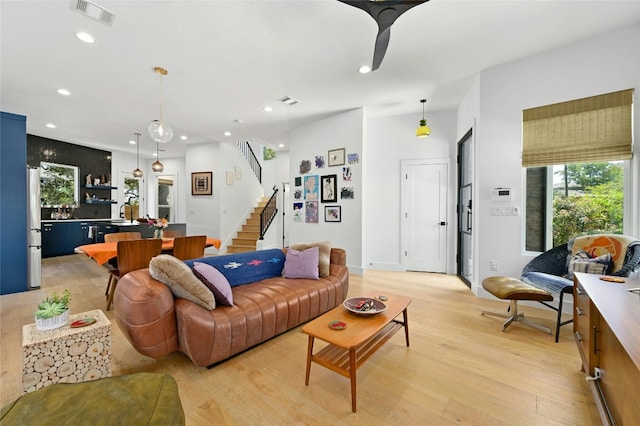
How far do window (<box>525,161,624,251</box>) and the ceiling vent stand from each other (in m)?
4.92

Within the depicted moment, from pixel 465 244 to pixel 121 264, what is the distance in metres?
5.10

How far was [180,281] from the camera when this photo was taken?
2080mm

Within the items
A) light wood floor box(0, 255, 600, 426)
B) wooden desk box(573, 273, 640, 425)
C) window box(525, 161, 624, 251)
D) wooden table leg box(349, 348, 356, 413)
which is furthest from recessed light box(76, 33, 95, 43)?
window box(525, 161, 624, 251)

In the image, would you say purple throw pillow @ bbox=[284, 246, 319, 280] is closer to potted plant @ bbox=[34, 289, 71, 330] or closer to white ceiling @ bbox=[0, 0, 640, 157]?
potted plant @ bbox=[34, 289, 71, 330]

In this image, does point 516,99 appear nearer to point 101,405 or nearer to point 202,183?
point 101,405

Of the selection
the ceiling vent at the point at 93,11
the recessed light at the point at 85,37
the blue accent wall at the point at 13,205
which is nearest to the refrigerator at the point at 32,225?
the blue accent wall at the point at 13,205

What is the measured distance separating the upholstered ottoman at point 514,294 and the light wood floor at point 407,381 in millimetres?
87

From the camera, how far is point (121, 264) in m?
3.04

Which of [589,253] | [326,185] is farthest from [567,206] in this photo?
[326,185]

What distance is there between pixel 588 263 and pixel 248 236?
6959 millimetres

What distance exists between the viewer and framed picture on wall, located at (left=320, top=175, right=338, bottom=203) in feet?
17.4

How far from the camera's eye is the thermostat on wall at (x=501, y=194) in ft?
11.5

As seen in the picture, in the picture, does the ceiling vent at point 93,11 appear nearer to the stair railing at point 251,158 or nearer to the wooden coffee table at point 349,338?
the wooden coffee table at point 349,338

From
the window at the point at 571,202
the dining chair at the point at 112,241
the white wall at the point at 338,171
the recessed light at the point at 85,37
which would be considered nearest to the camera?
the recessed light at the point at 85,37
